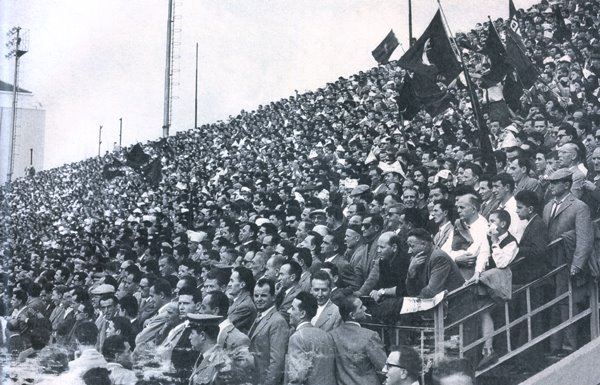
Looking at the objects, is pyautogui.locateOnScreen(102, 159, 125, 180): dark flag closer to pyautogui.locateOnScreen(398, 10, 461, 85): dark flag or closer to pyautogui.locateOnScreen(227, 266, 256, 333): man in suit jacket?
pyautogui.locateOnScreen(227, 266, 256, 333): man in suit jacket

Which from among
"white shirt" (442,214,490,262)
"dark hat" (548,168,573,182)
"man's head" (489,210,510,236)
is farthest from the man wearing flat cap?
"dark hat" (548,168,573,182)

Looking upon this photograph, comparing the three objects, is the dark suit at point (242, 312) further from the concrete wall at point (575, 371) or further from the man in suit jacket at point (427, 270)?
the concrete wall at point (575, 371)

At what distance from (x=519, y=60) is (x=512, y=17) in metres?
0.42

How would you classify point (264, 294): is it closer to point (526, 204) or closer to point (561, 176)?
point (526, 204)

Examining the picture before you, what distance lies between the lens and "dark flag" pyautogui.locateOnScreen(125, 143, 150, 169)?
29.2 ft

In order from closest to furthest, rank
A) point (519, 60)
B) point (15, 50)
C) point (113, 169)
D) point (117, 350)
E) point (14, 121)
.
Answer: point (117, 350), point (519, 60), point (15, 50), point (14, 121), point (113, 169)

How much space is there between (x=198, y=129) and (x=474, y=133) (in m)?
3.73

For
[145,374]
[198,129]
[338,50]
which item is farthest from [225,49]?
[145,374]

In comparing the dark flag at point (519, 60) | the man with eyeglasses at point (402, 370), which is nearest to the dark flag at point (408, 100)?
the dark flag at point (519, 60)

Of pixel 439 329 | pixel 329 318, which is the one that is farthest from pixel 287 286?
pixel 439 329

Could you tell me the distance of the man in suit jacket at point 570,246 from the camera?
4.59 m

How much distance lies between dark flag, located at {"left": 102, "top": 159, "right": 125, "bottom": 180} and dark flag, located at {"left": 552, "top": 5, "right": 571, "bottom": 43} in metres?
5.00

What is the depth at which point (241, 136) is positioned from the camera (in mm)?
11047

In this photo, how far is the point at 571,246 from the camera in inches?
184
